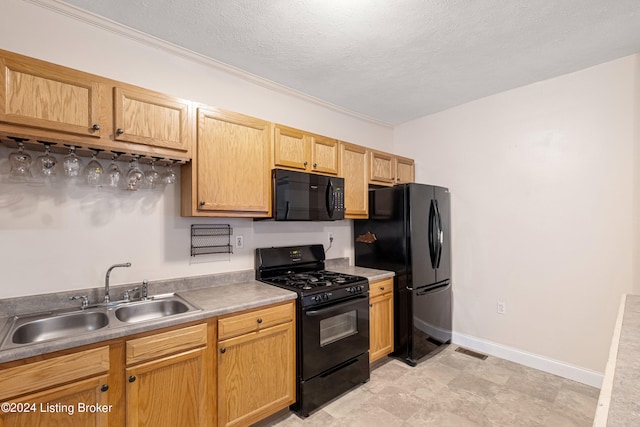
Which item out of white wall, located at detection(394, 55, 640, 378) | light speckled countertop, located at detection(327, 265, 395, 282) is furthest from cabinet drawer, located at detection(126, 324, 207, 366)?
white wall, located at detection(394, 55, 640, 378)

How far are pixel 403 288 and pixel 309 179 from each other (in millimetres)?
1459

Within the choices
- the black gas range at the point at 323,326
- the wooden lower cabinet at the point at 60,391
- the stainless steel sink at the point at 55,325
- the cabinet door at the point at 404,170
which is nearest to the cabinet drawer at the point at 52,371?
the wooden lower cabinet at the point at 60,391

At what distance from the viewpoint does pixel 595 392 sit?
248cm

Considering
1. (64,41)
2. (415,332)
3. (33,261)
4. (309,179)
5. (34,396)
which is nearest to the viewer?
(34,396)

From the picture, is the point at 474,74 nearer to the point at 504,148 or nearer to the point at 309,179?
the point at 504,148

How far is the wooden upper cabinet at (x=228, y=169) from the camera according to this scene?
6.87ft

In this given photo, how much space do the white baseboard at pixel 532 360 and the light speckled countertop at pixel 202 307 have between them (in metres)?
2.34

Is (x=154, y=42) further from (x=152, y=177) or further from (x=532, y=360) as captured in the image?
(x=532, y=360)

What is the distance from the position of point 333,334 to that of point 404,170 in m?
2.23

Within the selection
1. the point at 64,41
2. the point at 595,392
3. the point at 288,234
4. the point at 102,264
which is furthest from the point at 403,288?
the point at 64,41

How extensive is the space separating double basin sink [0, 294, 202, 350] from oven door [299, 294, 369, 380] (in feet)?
2.81

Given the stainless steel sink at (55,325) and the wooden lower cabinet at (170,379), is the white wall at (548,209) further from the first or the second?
the stainless steel sink at (55,325)

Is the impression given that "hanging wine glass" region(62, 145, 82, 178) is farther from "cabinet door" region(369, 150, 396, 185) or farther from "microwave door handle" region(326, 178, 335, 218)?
"cabinet door" region(369, 150, 396, 185)

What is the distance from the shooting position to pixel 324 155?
9.45 ft
